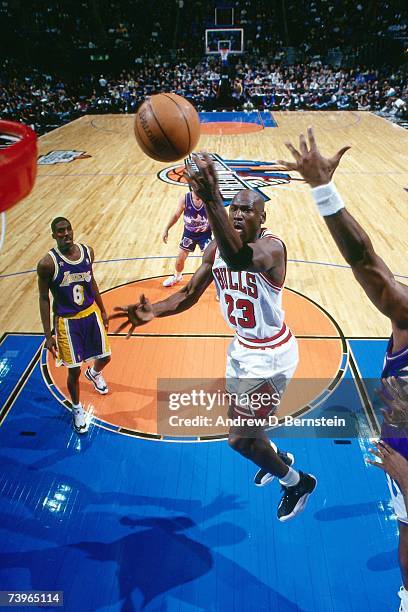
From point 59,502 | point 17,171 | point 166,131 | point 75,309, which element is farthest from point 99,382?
point 17,171

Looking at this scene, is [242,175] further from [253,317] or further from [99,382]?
[253,317]

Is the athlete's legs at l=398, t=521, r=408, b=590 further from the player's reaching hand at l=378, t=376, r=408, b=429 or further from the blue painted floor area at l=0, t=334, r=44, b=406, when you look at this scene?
the blue painted floor area at l=0, t=334, r=44, b=406

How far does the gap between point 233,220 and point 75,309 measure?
1817 millimetres

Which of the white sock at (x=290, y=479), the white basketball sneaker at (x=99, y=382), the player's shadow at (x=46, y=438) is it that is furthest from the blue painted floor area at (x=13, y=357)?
the white sock at (x=290, y=479)

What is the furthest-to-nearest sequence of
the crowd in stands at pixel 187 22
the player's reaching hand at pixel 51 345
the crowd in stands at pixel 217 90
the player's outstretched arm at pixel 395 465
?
1. the crowd in stands at pixel 187 22
2. the crowd in stands at pixel 217 90
3. the player's reaching hand at pixel 51 345
4. the player's outstretched arm at pixel 395 465

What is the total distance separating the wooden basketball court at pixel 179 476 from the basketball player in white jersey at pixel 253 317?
43cm

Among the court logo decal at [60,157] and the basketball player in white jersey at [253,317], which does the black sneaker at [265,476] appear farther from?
the court logo decal at [60,157]

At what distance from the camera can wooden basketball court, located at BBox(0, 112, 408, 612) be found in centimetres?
320

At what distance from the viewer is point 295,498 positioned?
143 inches

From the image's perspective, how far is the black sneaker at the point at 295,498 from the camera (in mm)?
3592

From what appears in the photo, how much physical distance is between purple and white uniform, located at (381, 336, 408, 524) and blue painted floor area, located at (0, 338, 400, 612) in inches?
37.5

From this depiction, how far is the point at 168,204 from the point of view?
34.4ft

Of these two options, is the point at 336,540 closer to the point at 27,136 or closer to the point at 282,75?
the point at 27,136

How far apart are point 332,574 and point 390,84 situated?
2512 centimetres
